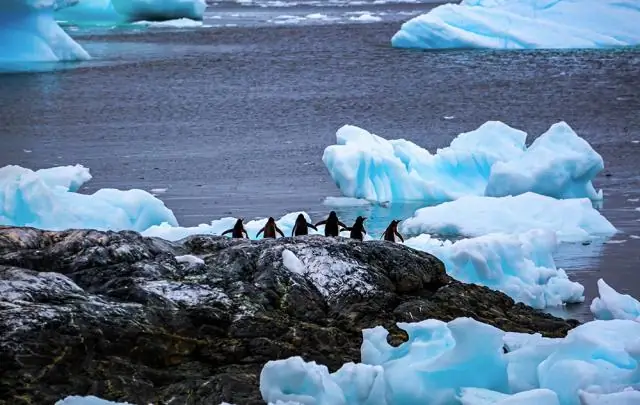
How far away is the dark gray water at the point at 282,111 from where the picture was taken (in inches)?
643

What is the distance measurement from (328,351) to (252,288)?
631 mm

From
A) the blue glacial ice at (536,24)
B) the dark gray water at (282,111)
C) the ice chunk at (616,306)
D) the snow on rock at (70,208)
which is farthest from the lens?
the blue glacial ice at (536,24)

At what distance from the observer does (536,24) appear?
116 ft

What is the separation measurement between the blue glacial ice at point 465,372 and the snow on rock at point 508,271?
11.7 feet

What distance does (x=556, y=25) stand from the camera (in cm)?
3525

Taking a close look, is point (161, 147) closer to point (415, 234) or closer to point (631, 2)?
point (415, 234)

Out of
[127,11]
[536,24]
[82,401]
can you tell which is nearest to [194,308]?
[82,401]

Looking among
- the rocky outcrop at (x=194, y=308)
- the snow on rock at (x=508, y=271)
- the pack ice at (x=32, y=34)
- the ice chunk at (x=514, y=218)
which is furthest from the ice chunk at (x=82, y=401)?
the pack ice at (x=32, y=34)

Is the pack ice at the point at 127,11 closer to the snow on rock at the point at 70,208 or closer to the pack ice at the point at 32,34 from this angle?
the pack ice at the point at 32,34

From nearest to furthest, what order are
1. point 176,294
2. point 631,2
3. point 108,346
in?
point 108,346 → point 176,294 → point 631,2

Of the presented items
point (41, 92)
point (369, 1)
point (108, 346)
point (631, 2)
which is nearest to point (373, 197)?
point (108, 346)

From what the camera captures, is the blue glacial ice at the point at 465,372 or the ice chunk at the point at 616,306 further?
the ice chunk at the point at 616,306

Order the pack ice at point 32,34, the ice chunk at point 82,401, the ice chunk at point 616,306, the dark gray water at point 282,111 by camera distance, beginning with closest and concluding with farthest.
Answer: the ice chunk at point 82,401 → the ice chunk at point 616,306 → the dark gray water at point 282,111 → the pack ice at point 32,34

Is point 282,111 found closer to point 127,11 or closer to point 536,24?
point 536,24
